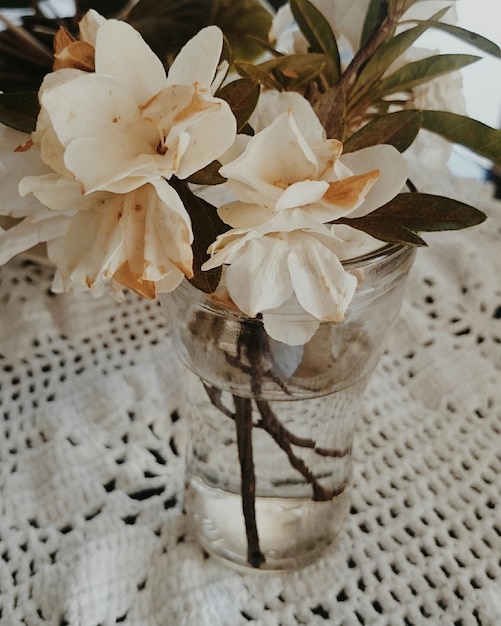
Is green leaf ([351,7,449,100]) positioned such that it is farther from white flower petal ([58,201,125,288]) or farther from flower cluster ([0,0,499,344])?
white flower petal ([58,201,125,288])

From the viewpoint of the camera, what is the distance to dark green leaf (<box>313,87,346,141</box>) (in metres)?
0.36

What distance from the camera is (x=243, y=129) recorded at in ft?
1.19

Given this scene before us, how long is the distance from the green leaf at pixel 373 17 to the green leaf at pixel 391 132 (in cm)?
5

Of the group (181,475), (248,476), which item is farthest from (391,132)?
(181,475)

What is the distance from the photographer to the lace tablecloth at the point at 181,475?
0.52 meters

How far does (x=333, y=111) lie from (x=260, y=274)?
0.09 metres

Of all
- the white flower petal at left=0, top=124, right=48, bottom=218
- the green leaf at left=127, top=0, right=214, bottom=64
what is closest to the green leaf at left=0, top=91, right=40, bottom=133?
the white flower petal at left=0, top=124, right=48, bottom=218

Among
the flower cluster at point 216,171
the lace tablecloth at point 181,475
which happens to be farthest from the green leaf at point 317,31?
the lace tablecloth at point 181,475

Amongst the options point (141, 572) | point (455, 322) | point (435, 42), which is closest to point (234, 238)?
point (141, 572)

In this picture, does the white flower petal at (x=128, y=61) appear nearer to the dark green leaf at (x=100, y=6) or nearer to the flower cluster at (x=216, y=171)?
the flower cluster at (x=216, y=171)

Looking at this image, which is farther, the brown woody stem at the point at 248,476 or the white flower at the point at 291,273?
the brown woody stem at the point at 248,476

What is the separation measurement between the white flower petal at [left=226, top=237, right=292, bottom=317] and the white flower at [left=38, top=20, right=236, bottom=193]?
0.14 feet

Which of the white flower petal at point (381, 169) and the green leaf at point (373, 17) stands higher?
the green leaf at point (373, 17)

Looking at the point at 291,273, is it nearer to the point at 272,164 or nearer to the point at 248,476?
the point at 272,164
